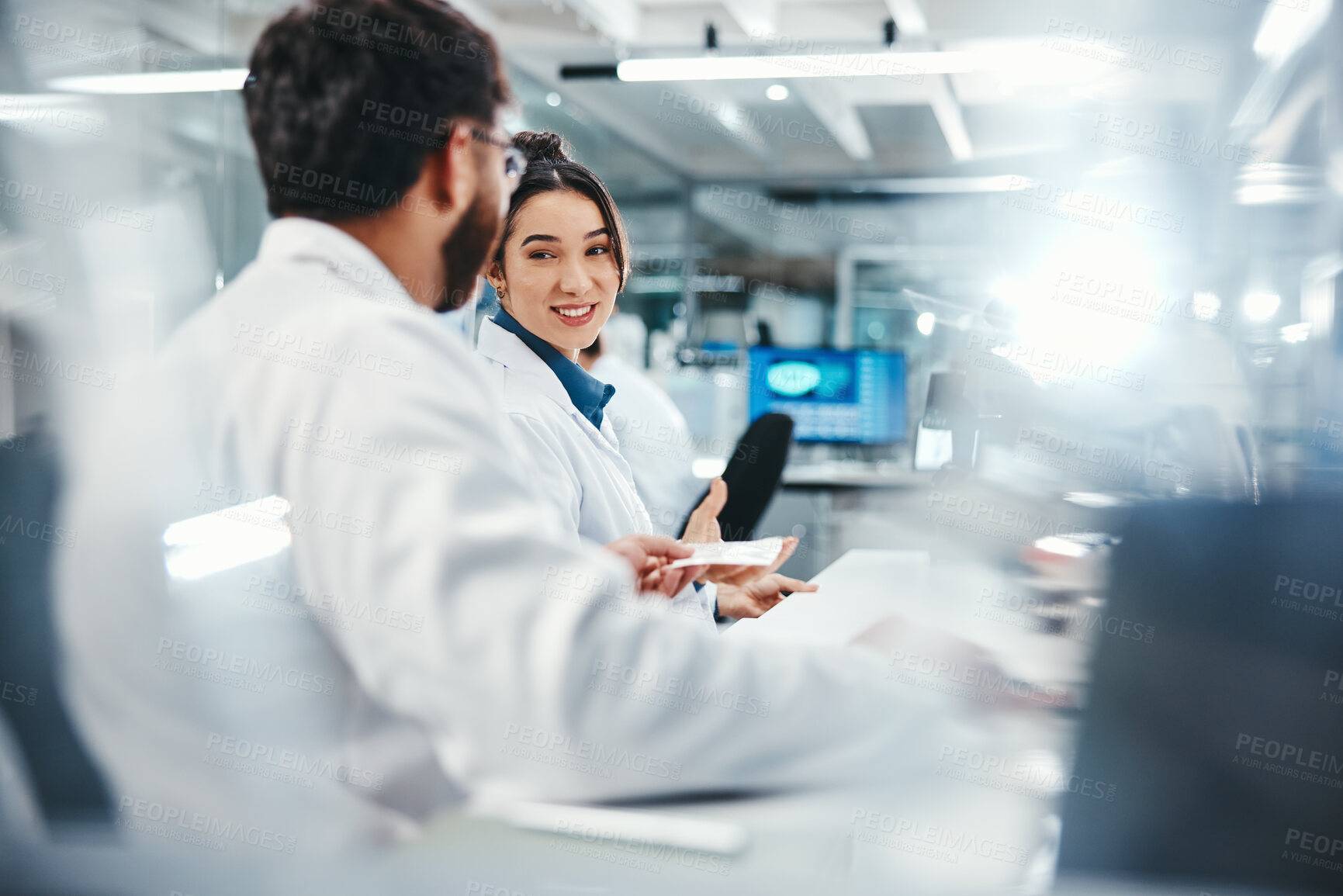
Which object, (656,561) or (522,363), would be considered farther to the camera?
(522,363)

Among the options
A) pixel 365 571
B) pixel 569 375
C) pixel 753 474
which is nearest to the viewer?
pixel 365 571

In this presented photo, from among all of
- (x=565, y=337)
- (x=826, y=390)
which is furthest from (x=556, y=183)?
(x=826, y=390)

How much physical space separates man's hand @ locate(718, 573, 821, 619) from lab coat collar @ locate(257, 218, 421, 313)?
61 cm

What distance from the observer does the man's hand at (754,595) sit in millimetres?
Result: 1247

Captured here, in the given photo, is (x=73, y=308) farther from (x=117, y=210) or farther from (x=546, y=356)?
(x=546, y=356)

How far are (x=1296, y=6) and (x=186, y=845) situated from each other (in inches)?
59.4

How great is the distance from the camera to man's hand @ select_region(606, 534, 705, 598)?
1.08m

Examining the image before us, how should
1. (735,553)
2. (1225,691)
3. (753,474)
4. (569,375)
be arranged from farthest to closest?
(753,474)
(569,375)
(735,553)
(1225,691)

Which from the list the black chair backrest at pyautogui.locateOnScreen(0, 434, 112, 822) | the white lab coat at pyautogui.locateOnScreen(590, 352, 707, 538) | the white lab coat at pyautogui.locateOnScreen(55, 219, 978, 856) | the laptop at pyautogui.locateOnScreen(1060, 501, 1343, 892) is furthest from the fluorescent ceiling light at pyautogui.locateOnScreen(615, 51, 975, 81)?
the black chair backrest at pyautogui.locateOnScreen(0, 434, 112, 822)

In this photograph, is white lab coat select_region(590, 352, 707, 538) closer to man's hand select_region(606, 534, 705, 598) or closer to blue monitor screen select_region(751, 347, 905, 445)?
man's hand select_region(606, 534, 705, 598)

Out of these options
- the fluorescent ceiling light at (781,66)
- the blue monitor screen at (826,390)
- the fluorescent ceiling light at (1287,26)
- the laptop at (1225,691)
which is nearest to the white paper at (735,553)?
the laptop at (1225,691)

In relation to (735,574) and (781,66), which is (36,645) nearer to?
(735,574)

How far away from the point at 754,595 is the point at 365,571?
0.62 metres

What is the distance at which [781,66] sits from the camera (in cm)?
339
